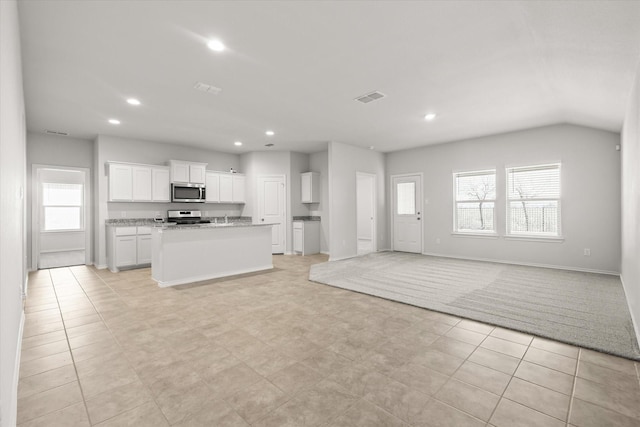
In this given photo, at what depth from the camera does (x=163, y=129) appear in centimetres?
590

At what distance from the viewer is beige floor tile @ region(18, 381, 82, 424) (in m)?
1.79

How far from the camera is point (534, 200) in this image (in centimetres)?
598

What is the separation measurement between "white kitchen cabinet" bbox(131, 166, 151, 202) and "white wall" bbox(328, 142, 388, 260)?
3.94 metres

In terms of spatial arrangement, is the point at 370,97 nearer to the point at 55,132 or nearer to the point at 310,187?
the point at 310,187

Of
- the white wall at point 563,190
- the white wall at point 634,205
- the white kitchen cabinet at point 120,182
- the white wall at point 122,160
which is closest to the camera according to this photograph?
the white wall at point 634,205

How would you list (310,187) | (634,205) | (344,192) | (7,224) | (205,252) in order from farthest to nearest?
(310,187)
(344,192)
(205,252)
(634,205)
(7,224)

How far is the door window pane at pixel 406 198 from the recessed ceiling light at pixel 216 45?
19.7 feet

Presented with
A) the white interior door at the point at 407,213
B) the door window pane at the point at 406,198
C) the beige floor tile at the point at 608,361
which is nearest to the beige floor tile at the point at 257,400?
the beige floor tile at the point at 608,361

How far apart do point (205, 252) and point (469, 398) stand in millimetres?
4320

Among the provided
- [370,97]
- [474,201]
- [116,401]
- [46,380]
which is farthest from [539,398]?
[474,201]

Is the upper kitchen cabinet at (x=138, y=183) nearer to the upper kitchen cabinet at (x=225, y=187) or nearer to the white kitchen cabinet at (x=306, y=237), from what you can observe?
the upper kitchen cabinet at (x=225, y=187)

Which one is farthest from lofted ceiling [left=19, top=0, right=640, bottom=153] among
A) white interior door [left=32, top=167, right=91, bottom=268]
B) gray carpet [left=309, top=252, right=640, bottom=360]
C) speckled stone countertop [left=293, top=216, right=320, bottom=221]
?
white interior door [left=32, top=167, right=91, bottom=268]

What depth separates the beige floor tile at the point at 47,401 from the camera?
70.6 inches

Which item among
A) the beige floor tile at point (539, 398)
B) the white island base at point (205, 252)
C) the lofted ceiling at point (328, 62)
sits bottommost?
the beige floor tile at point (539, 398)
